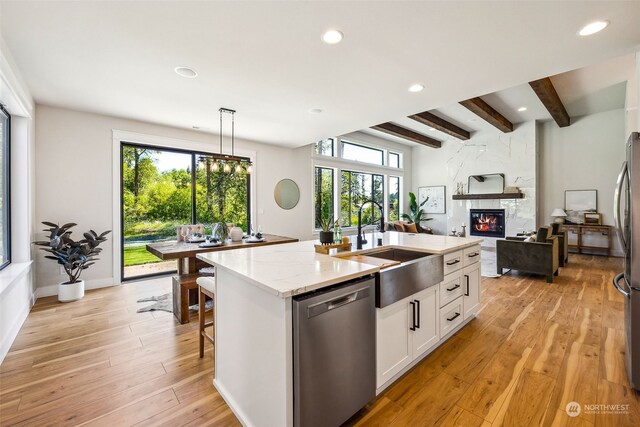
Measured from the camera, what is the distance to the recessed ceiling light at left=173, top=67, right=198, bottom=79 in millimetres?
2729

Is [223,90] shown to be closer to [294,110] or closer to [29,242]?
[294,110]

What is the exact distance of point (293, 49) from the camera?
2.40 meters

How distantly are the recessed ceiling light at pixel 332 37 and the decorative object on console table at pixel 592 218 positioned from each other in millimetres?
7405

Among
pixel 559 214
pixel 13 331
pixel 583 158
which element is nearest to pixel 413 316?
pixel 13 331

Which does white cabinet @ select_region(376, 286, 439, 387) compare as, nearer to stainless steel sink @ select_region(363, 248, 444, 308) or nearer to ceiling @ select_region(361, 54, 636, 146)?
stainless steel sink @ select_region(363, 248, 444, 308)

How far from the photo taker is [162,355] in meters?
2.29

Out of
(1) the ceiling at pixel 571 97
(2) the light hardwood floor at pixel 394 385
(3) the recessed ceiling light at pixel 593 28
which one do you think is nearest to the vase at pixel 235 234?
(2) the light hardwood floor at pixel 394 385

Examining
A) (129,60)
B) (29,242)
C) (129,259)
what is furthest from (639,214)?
(129,259)

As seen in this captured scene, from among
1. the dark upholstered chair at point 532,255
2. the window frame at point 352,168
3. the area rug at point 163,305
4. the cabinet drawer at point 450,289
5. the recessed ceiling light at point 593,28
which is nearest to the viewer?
the recessed ceiling light at point 593,28

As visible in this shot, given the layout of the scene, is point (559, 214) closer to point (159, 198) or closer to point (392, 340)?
point (392, 340)

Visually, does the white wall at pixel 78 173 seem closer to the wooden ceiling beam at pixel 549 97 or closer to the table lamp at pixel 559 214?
the wooden ceiling beam at pixel 549 97

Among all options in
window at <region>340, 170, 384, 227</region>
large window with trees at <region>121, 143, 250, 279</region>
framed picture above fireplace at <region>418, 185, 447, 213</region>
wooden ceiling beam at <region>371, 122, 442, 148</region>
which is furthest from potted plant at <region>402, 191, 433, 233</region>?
large window with trees at <region>121, 143, 250, 279</region>

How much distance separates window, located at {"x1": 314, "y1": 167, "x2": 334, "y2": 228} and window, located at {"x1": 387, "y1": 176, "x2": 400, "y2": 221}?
2.63 meters

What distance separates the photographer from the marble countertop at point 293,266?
4.27 feet
